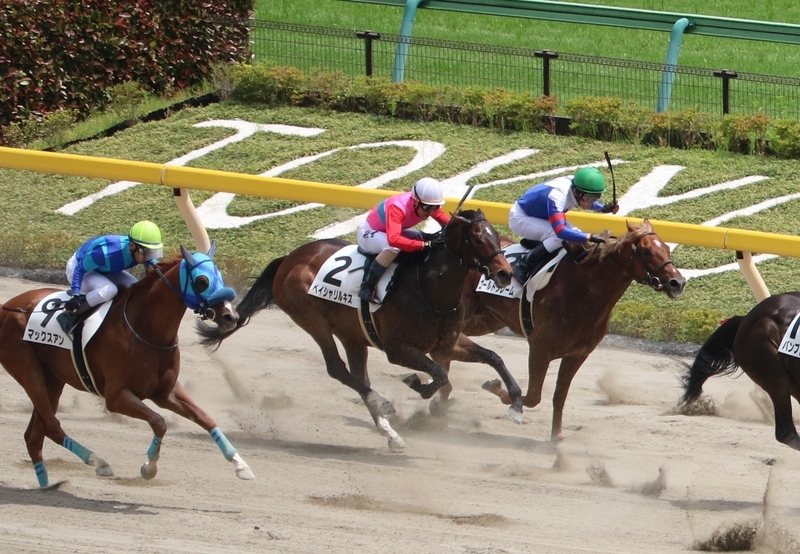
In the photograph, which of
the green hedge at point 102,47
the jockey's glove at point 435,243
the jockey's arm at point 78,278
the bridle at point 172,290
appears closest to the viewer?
the bridle at point 172,290

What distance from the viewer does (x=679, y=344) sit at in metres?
10.4

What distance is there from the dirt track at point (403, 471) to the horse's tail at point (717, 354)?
1.60 feet

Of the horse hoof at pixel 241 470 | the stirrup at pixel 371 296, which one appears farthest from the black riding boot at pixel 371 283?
the horse hoof at pixel 241 470

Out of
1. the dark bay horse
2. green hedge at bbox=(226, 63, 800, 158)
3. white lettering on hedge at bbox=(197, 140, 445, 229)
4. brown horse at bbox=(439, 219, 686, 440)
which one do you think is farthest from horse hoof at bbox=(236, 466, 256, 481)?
green hedge at bbox=(226, 63, 800, 158)

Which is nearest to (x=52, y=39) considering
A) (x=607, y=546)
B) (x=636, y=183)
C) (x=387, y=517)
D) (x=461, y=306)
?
(x=636, y=183)

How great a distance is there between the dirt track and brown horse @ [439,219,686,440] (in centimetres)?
37

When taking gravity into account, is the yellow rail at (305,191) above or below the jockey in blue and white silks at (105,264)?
below

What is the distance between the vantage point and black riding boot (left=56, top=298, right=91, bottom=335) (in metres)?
7.55

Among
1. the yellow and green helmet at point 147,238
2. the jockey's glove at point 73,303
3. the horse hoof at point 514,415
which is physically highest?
the yellow and green helmet at point 147,238

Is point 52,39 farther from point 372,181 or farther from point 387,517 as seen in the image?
point 387,517

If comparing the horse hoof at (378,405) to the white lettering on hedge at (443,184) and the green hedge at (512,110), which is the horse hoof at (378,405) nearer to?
the white lettering on hedge at (443,184)

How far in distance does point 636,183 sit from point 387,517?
248 inches

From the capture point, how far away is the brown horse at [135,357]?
7211 mm

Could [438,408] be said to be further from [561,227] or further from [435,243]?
[561,227]
